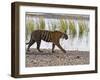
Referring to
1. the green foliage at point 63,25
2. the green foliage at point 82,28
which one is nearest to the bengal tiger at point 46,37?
the green foliage at point 63,25

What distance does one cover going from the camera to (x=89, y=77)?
91.5 inches

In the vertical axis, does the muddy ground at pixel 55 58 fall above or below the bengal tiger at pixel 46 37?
below

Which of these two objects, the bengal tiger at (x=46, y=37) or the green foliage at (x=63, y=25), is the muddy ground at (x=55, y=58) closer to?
the bengal tiger at (x=46, y=37)

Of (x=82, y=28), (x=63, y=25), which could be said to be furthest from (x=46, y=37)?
(x=82, y=28)

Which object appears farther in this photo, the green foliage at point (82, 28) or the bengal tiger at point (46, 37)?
the green foliage at point (82, 28)

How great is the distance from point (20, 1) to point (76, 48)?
26.6 inches

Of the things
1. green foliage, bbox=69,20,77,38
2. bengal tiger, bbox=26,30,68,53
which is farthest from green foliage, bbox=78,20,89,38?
bengal tiger, bbox=26,30,68,53

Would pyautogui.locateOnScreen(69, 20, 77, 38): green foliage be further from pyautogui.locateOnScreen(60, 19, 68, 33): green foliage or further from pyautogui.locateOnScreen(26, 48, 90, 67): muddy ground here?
pyautogui.locateOnScreen(26, 48, 90, 67): muddy ground

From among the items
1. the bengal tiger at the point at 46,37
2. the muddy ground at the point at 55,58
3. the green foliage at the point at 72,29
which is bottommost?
the muddy ground at the point at 55,58

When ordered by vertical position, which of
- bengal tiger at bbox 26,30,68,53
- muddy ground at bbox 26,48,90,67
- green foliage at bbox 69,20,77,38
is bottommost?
muddy ground at bbox 26,48,90,67

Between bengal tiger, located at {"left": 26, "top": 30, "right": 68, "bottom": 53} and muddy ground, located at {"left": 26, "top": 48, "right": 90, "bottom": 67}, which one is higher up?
bengal tiger, located at {"left": 26, "top": 30, "right": 68, "bottom": 53}

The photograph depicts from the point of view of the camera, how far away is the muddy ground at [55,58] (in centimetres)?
208

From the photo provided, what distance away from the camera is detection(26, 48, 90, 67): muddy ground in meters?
2.08

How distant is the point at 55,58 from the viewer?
2164 millimetres
